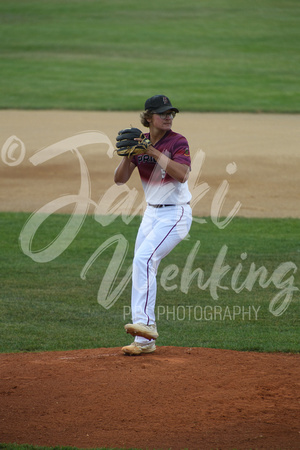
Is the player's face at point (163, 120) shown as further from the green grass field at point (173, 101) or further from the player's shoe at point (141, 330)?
the green grass field at point (173, 101)

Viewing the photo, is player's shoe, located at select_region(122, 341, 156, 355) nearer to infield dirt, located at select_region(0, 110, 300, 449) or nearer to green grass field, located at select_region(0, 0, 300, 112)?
infield dirt, located at select_region(0, 110, 300, 449)

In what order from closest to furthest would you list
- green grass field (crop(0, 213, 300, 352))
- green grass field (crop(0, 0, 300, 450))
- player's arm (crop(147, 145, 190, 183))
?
player's arm (crop(147, 145, 190, 183)), green grass field (crop(0, 213, 300, 352)), green grass field (crop(0, 0, 300, 450))

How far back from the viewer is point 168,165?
5.81 metres

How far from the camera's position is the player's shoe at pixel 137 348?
6.07 metres

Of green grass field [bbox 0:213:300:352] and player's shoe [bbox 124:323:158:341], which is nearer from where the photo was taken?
player's shoe [bbox 124:323:158:341]

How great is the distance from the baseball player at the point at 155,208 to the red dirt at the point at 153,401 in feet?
0.96

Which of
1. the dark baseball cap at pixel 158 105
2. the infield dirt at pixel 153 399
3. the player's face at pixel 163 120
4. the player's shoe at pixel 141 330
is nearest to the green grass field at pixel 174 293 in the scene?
the infield dirt at pixel 153 399

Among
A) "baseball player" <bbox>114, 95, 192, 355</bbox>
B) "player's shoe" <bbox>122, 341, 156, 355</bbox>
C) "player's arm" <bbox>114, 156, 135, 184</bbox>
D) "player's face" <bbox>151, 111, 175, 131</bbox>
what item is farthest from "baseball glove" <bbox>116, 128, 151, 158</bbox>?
"player's shoe" <bbox>122, 341, 156, 355</bbox>

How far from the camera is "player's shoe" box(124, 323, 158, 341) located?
5938mm

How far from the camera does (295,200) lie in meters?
14.1

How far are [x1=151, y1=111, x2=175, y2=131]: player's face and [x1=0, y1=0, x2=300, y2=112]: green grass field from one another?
60.4ft

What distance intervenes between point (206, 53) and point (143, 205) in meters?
24.9

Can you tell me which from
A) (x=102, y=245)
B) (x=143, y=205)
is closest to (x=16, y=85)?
(x=143, y=205)

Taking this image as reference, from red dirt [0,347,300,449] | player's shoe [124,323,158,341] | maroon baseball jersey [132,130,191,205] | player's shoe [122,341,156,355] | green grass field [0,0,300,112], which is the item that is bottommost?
red dirt [0,347,300,449]
